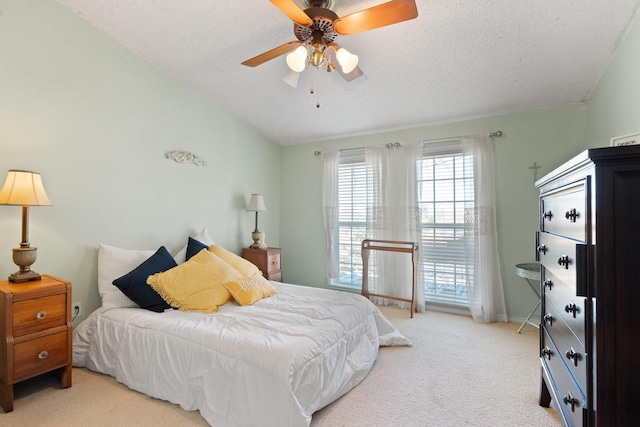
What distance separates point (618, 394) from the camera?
0.92m

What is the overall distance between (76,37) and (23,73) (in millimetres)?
543

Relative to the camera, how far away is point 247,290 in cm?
252

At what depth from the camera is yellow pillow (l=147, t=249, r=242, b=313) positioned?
2.34 metres

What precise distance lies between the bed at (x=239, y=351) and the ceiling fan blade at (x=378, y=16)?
6.24ft

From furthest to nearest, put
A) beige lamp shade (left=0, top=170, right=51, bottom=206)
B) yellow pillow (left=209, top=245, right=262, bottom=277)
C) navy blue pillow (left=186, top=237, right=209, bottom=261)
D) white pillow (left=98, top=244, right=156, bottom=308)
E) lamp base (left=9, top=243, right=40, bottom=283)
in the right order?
navy blue pillow (left=186, top=237, right=209, bottom=261), yellow pillow (left=209, top=245, right=262, bottom=277), white pillow (left=98, top=244, right=156, bottom=308), lamp base (left=9, top=243, right=40, bottom=283), beige lamp shade (left=0, top=170, right=51, bottom=206)

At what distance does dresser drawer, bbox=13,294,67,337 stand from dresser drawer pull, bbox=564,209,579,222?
9.60 feet

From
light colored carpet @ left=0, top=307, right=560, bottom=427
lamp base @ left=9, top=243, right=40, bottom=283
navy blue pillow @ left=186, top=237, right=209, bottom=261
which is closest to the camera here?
light colored carpet @ left=0, top=307, right=560, bottom=427

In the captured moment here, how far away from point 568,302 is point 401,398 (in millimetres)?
1244

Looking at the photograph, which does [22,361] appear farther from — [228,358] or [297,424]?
[297,424]

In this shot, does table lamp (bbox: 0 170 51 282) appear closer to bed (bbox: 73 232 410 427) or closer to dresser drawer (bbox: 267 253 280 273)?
bed (bbox: 73 232 410 427)

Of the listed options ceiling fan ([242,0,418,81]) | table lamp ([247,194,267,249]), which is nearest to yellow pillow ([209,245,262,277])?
table lamp ([247,194,267,249])

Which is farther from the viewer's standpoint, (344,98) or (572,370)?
(344,98)

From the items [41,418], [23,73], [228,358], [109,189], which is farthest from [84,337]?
[23,73]

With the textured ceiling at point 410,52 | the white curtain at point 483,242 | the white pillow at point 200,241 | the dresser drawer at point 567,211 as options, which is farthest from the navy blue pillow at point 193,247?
the white curtain at point 483,242
